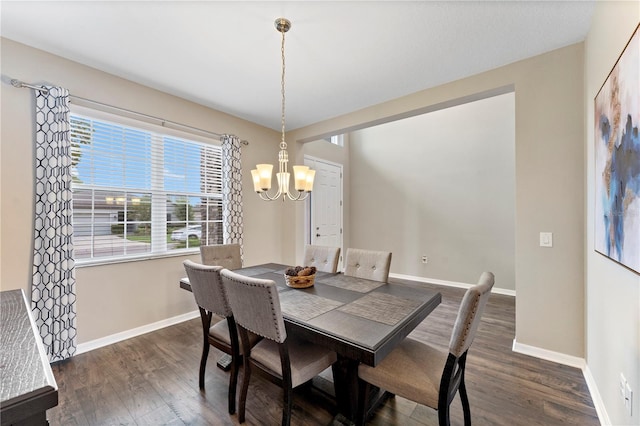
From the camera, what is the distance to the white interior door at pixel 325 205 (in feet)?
17.2

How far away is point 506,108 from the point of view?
4.24m

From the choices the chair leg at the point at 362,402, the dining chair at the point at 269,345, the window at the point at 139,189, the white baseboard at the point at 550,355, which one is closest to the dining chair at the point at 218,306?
the dining chair at the point at 269,345

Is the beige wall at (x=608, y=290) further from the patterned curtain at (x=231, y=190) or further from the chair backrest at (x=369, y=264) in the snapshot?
the patterned curtain at (x=231, y=190)

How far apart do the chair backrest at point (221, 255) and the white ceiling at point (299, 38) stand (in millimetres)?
1766

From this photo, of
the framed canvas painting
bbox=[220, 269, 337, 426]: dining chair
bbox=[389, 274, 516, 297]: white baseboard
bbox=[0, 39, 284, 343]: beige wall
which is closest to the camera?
the framed canvas painting

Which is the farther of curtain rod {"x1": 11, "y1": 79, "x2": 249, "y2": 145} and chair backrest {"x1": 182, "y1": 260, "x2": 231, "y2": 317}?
curtain rod {"x1": 11, "y1": 79, "x2": 249, "y2": 145}

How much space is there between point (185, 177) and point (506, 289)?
495 centimetres

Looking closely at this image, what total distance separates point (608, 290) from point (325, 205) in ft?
13.9

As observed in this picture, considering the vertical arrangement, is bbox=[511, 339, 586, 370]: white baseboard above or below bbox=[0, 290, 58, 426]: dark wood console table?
below

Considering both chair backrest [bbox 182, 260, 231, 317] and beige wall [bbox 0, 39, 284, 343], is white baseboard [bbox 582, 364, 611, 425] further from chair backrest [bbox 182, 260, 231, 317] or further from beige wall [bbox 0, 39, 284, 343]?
beige wall [bbox 0, 39, 284, 343]

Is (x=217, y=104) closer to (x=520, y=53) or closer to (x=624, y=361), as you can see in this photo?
(x=520, y=53)

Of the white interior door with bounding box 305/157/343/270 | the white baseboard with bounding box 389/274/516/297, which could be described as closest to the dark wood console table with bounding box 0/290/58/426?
the white interior door with bounding box 305/157/343/270

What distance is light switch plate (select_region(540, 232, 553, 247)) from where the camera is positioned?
2.37m

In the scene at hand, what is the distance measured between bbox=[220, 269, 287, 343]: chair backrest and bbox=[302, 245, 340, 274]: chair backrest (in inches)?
51.3
